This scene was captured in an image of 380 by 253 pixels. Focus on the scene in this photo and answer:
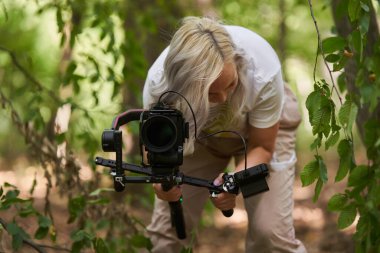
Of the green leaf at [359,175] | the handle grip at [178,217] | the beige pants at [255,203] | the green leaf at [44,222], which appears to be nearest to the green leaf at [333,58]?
the green leaf at [359,175]

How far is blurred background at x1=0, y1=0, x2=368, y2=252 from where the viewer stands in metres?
3.57

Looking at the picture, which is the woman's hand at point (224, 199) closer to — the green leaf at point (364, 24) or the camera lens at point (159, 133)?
the camera lens at point (159, 133)

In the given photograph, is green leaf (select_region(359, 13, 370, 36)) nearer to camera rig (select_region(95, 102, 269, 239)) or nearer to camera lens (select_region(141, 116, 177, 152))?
camera rig (select_region(95, 102, 269, 239))

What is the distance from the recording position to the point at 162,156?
2248mm

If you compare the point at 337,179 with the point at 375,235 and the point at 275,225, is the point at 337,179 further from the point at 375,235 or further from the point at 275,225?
the point at 275,225

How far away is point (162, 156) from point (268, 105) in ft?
2.20

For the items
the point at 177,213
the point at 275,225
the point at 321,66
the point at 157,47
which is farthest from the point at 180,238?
the point at 321,66

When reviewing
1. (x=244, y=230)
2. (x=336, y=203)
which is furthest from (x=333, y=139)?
(x=244, y=230)

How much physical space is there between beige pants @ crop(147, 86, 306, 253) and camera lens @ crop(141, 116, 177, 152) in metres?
0.72

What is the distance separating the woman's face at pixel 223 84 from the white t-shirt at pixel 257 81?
0.16 m

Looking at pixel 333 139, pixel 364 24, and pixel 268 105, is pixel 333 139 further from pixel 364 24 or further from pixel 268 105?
pixel 268 105

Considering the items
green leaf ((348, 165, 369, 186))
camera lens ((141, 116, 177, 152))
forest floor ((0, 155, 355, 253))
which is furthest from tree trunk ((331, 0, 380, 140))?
camera lens ((141, 116, 177, 152))

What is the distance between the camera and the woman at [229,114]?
240cm

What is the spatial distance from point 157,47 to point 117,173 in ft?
12.0
